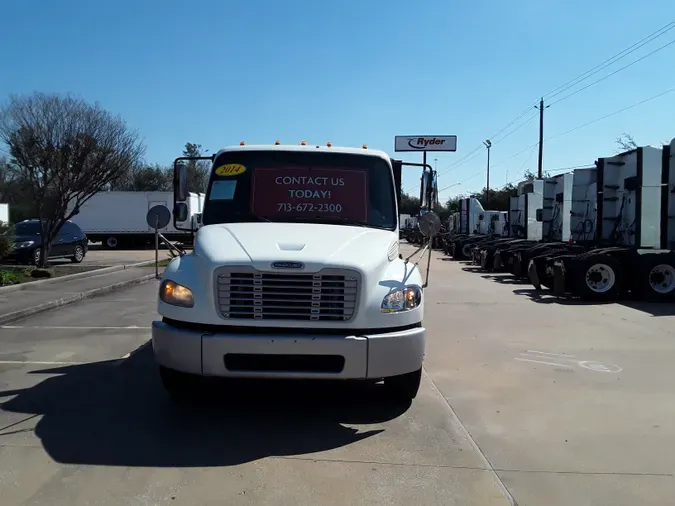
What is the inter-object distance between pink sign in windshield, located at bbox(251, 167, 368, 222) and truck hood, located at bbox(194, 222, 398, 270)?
0.27 m

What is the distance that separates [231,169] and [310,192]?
0.89m

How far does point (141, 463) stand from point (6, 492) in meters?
0.84

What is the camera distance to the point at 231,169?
21.8ft

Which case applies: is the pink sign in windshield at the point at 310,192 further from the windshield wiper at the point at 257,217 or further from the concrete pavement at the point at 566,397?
the concrete pavement at the point at 566,397

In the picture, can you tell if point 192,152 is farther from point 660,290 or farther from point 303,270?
point 303,270

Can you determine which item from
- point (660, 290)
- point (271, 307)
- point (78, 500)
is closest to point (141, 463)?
point (78, 500)

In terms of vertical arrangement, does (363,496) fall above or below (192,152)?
below

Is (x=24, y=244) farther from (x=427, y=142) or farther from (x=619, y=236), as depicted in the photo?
(x=427, y=142)

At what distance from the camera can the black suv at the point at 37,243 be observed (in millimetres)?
19875

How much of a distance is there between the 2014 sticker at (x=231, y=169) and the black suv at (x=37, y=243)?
13.3 m

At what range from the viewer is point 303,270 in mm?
4953

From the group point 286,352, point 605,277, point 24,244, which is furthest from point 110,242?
point 286,352

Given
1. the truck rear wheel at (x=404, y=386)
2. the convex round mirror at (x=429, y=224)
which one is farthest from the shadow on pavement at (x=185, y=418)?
the convex round mirror at (x=429, y=224)

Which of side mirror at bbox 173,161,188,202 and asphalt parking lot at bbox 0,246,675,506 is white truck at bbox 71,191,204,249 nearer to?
asphalt parking lot at bbox 0,246,675,506
